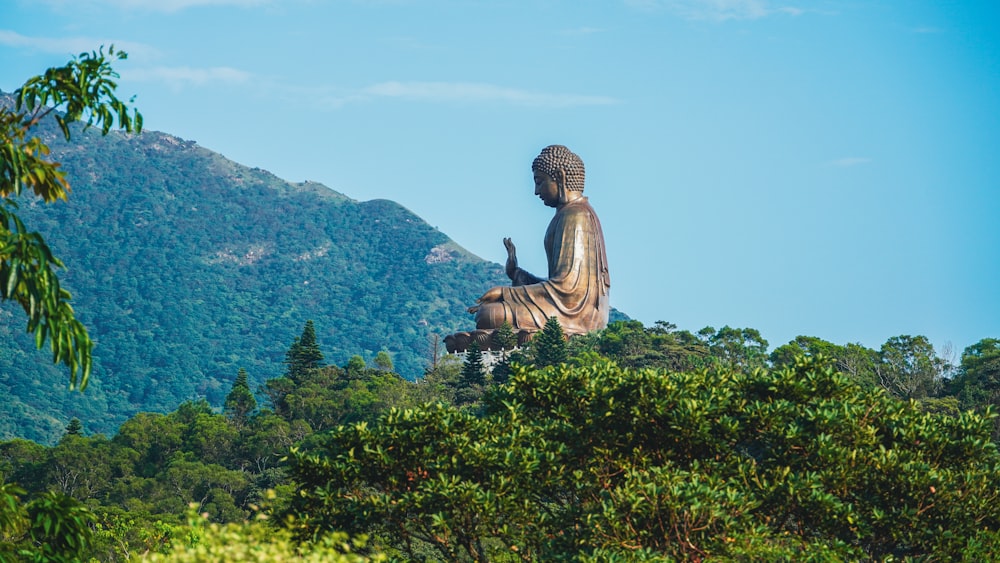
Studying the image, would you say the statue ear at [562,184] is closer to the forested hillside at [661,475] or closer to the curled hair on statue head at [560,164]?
the curled hair on statue head at [560,164]

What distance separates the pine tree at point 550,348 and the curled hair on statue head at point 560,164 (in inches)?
171

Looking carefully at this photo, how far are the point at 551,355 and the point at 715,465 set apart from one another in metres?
13.1

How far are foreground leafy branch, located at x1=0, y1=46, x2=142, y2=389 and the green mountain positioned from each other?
43.0 meters

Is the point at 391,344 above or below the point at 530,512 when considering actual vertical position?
above

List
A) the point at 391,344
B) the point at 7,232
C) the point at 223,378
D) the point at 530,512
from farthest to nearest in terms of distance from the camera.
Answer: the point at 391,344
the point at 223,378
the point at 530,512
the point at 7,232

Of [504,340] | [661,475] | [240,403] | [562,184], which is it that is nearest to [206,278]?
[240,403]

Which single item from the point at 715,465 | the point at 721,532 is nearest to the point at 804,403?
the point at 715,465

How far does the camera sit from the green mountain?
57688mm

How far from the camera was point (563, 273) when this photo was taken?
28562 mm

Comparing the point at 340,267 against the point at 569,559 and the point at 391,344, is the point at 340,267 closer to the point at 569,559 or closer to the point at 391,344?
the point at 391,344

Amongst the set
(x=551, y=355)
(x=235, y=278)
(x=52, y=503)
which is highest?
(x=235, y=278)

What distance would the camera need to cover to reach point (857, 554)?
11.0 metres

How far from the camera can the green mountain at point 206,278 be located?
57.7 meters

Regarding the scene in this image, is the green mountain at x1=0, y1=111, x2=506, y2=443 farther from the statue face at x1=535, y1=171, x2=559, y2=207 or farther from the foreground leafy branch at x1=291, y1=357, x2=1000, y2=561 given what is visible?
the foreground leafy branch at x1=291, y1=357, x2=1000, y2=561
